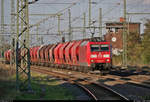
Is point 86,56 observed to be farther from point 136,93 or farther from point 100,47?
point 136,93

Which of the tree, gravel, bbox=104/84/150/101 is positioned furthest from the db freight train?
gravel, bbox=104/84/150/101

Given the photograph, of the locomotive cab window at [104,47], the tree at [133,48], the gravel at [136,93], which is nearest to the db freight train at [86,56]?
the locomotive cab window at [104,47]

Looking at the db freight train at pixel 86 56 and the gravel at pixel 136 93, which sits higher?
the db freight train at pixel 86 56

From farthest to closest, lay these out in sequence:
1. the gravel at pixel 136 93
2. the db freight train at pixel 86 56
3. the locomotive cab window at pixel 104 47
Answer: the locomotive cab window at pixel 104 47, the db freight train at pixel 86 56, the gravel at pixel 136 93

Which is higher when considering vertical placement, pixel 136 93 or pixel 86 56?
pixel 86 56

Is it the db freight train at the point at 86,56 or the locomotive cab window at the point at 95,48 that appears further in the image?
the locomotive cab window at the point at 95,48

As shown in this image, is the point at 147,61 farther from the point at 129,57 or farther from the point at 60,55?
the point at 60,55

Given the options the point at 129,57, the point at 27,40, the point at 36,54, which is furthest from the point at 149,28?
the point at 27,40

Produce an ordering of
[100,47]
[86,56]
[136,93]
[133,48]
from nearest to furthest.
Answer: [136,93] < [86,56] < [100,47] < [133,48]

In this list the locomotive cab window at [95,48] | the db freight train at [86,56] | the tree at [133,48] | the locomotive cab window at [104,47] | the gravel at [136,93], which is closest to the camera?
the gravel at [136,93]

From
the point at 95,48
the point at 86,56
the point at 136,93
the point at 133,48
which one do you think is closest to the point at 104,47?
the point at 95,48

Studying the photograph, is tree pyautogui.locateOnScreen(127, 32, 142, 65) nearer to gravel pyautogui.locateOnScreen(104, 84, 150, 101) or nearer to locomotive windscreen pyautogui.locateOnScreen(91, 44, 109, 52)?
locomotive windscreen pyautogui.locateOnScreen(91, 44, 109, 52)

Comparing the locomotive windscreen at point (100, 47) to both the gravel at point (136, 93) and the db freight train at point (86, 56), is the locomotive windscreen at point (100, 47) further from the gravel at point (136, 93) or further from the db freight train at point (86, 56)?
the gravel at point (136, 93)

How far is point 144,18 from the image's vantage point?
1724 inches
